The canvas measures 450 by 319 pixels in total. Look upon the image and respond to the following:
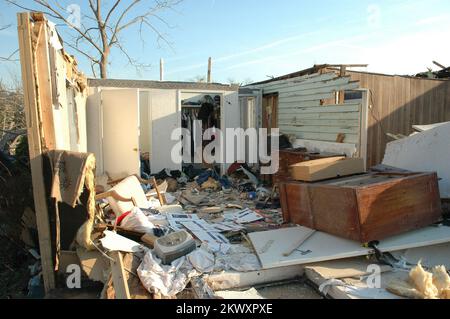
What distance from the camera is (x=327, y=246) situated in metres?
3.66

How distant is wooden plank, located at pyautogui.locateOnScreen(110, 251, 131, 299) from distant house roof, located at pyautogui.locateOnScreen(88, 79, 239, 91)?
5.87 meters

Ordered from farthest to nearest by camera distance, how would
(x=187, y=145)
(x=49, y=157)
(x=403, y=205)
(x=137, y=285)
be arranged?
(x=187, y=145), (x=403, y=205), (x=49, y=157), (x=137, y=285)

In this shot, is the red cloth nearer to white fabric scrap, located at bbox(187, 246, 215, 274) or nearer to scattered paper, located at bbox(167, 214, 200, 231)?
scattered paper, located at bbox(167, 214, 200, 231)

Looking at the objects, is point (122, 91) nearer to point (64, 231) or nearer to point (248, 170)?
point (248, 170)

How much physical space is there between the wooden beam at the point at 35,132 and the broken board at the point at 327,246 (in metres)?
2.17

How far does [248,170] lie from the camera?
9062mm

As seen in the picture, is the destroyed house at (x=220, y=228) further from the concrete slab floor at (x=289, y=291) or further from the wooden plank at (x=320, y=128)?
the wooden plank at (x=320, y=128)

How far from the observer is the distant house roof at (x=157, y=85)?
820cm

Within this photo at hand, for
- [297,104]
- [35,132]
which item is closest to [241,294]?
[35,132]

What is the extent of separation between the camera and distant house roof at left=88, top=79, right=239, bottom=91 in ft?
26.9

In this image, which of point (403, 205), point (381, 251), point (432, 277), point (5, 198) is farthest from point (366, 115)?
point (5, 198)

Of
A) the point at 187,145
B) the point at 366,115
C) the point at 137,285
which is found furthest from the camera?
the point at 187,145
